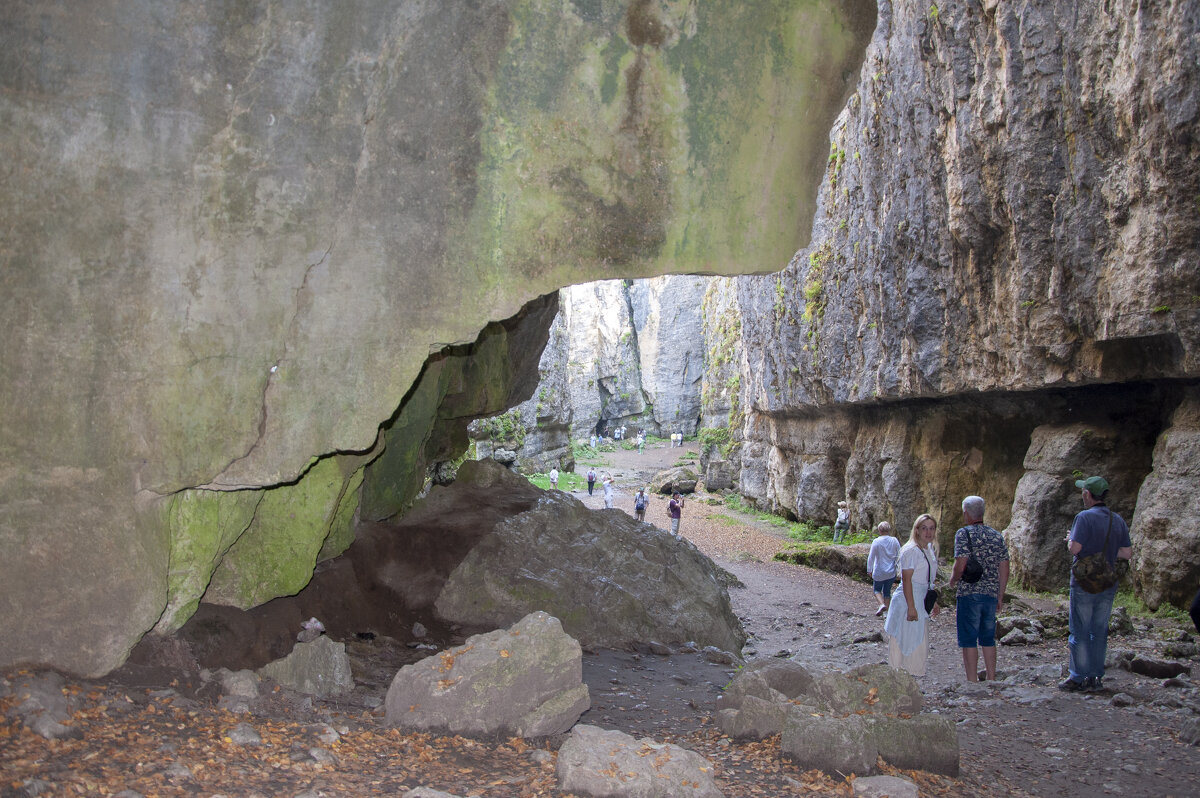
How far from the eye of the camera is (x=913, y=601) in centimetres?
723

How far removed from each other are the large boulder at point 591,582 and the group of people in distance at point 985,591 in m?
2.13

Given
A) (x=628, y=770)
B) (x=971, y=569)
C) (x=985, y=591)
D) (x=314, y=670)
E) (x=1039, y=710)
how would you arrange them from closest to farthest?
1. (x=628, y=770)
2. (x=314, y=670)
3. (x=1039, y=710)
4. (x=971, y=569)
5. (x=985, y=591)

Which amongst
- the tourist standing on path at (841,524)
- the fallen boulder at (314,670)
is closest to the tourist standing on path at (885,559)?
the fallen boulder at (314,670)

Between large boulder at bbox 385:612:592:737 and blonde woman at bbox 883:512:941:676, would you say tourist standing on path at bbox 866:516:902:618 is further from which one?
large boulder at bbox 385:612:592:737

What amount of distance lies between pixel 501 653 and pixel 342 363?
191 cm

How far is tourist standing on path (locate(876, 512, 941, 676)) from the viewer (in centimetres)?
716

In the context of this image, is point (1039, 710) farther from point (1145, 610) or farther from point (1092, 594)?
point (1145, 610)

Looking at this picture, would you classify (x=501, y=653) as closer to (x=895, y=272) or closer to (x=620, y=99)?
(x=620, y=99)

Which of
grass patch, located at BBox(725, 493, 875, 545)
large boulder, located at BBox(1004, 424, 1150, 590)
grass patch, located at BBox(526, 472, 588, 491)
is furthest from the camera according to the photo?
grass patch, located at BBox(526, 472, 588, 491)

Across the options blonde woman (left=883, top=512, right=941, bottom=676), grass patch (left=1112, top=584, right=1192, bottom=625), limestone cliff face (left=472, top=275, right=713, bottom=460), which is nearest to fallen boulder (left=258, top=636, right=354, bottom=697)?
blonde woman (left=883, top=512, right=941, bottom=676)

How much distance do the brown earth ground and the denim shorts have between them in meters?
0.41

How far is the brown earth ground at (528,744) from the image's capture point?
3.60m

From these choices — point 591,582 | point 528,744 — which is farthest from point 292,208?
point 591,582

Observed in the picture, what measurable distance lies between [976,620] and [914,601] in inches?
24.7
